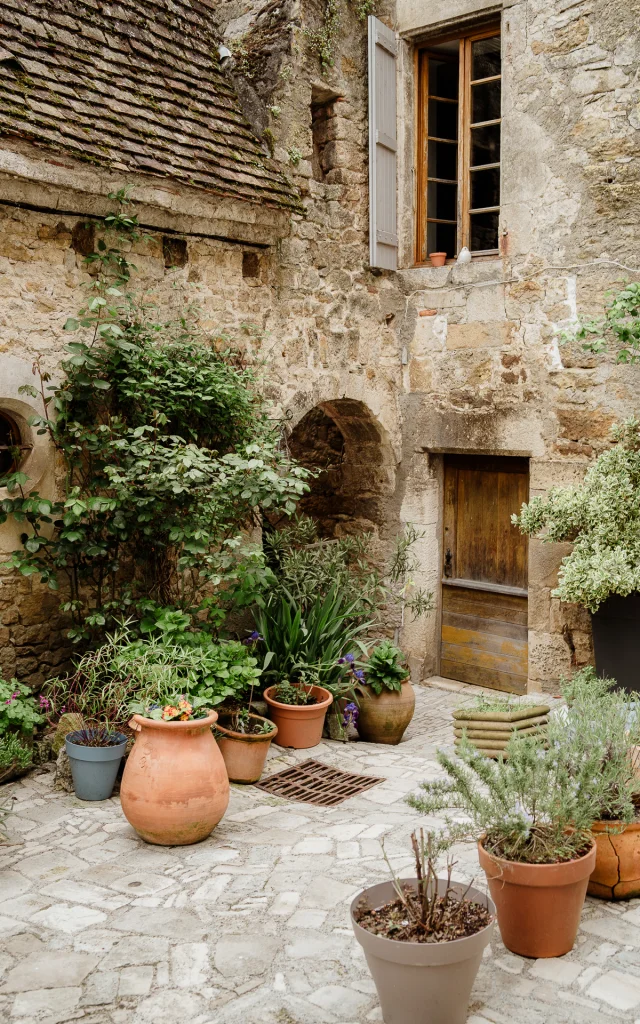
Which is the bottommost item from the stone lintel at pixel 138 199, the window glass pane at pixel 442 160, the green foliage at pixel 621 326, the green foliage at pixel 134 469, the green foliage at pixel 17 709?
the green foliage at pixel 17 709

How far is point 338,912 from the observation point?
3701 mm

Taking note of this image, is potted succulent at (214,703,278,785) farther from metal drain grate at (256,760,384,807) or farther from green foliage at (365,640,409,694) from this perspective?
green foliage at (365,640,409,694)

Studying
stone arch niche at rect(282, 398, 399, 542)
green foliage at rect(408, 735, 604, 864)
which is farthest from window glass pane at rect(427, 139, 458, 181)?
green foliage at rect(408, 735, 604, 864)

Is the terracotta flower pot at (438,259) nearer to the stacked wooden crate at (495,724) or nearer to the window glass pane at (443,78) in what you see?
the window glass pane at (443,78)

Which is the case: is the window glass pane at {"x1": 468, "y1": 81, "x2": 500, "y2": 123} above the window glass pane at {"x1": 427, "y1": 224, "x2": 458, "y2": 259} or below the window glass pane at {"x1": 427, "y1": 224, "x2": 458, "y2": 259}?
above

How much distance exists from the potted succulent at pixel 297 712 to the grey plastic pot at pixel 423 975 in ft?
9.90

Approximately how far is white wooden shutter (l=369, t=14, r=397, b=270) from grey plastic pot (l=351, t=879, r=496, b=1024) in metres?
5.60

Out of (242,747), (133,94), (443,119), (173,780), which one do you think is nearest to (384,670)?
(242,747)

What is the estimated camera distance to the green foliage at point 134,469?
5281 mm

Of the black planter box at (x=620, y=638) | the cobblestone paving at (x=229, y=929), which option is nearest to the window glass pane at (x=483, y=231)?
the black planter box at (x=620, y=638)

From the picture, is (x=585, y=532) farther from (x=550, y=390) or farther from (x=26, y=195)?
(x=26, y=195)

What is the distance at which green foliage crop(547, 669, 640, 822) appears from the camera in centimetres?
343

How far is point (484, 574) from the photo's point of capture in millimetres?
7621

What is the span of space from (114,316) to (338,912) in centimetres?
348
